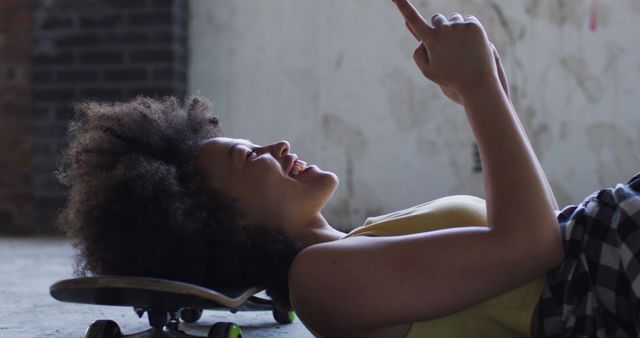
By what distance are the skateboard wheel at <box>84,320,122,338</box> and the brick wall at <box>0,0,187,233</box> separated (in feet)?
9.60

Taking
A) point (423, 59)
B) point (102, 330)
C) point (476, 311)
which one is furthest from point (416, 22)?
point (102, 330)

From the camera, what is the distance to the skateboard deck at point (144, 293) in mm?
1161

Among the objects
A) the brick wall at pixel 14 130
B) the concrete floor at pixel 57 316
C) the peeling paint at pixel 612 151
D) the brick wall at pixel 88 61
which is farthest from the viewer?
the brick wall at pixel 14 130

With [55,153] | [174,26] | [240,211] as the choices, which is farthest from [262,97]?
[240,211]

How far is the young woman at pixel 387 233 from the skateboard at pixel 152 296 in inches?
2.1

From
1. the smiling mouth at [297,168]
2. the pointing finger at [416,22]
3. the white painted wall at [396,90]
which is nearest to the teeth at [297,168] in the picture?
the smiling mouth at [297,168]

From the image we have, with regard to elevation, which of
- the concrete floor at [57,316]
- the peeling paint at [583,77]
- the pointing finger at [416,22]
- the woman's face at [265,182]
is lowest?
the concrete floor at [57,316]

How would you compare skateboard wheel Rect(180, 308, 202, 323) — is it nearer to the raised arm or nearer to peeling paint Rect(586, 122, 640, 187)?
the raised arm

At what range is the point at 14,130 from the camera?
4465mm

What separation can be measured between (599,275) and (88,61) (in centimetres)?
363

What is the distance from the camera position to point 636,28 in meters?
3.91

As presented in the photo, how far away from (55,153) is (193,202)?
3.30 metres

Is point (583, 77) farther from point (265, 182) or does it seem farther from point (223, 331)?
point (223, 331)

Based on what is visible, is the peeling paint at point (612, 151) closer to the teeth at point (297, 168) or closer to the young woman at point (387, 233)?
the young woman at point (387, 233)
